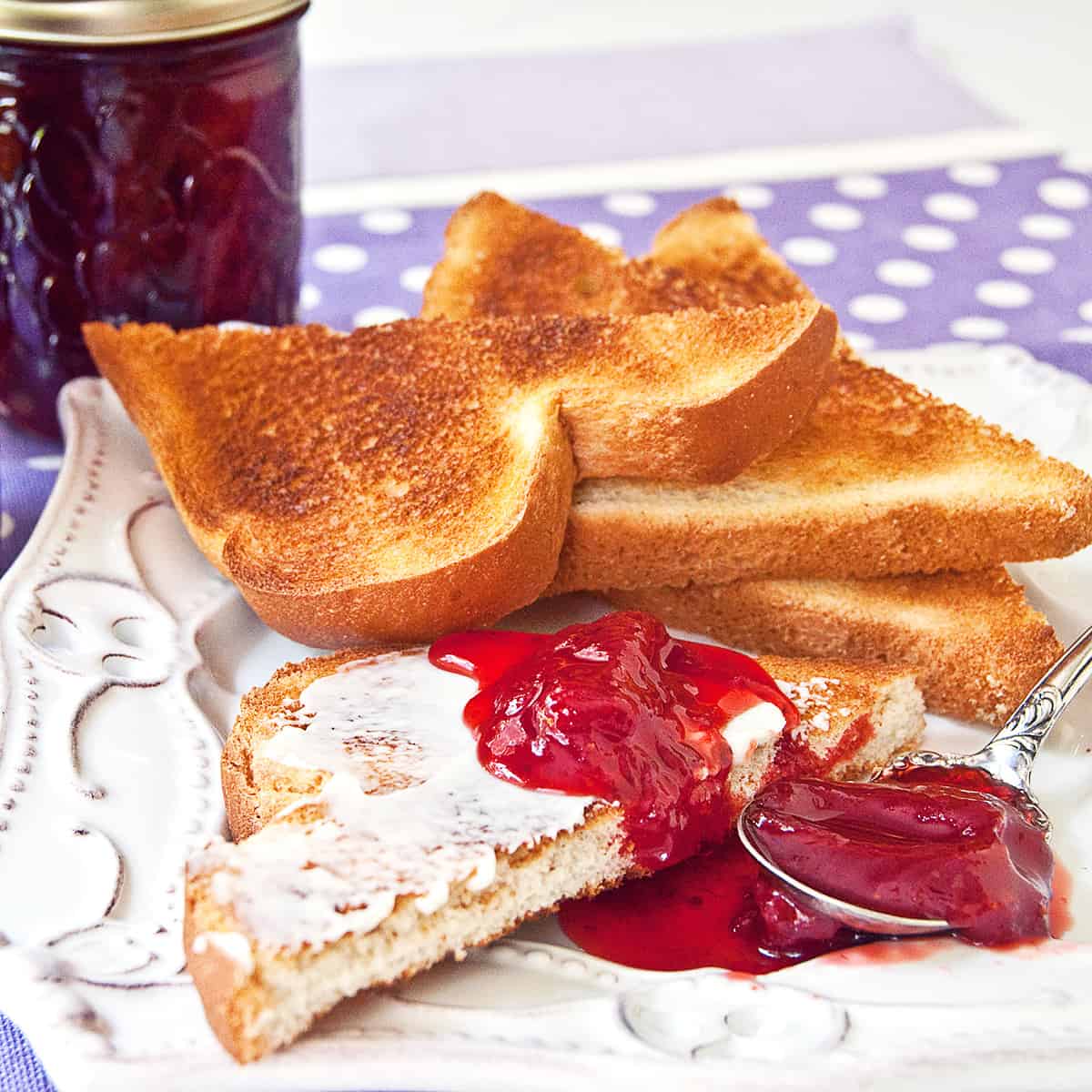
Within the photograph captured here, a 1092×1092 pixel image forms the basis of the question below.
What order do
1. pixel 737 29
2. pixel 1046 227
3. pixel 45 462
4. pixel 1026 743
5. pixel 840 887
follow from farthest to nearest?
1. pixel 737 29
2. pixel 1046 227
3. pixel 45 462
4. pixel 1026 743
5. pixel 840 887

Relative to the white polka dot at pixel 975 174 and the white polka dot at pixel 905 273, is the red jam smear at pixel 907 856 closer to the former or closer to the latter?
the white polka dot at pixel 905 273

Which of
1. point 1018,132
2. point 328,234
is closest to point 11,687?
point 328,234

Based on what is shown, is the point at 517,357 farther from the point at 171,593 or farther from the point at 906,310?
the point at 906,310

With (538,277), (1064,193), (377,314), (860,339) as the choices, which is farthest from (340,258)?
(1064,193)

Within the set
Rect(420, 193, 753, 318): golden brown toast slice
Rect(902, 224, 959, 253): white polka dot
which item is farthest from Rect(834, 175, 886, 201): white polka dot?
Rect(420, 193, 753, 318): golden brown toast slice

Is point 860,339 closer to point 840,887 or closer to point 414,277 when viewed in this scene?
point 414,277
